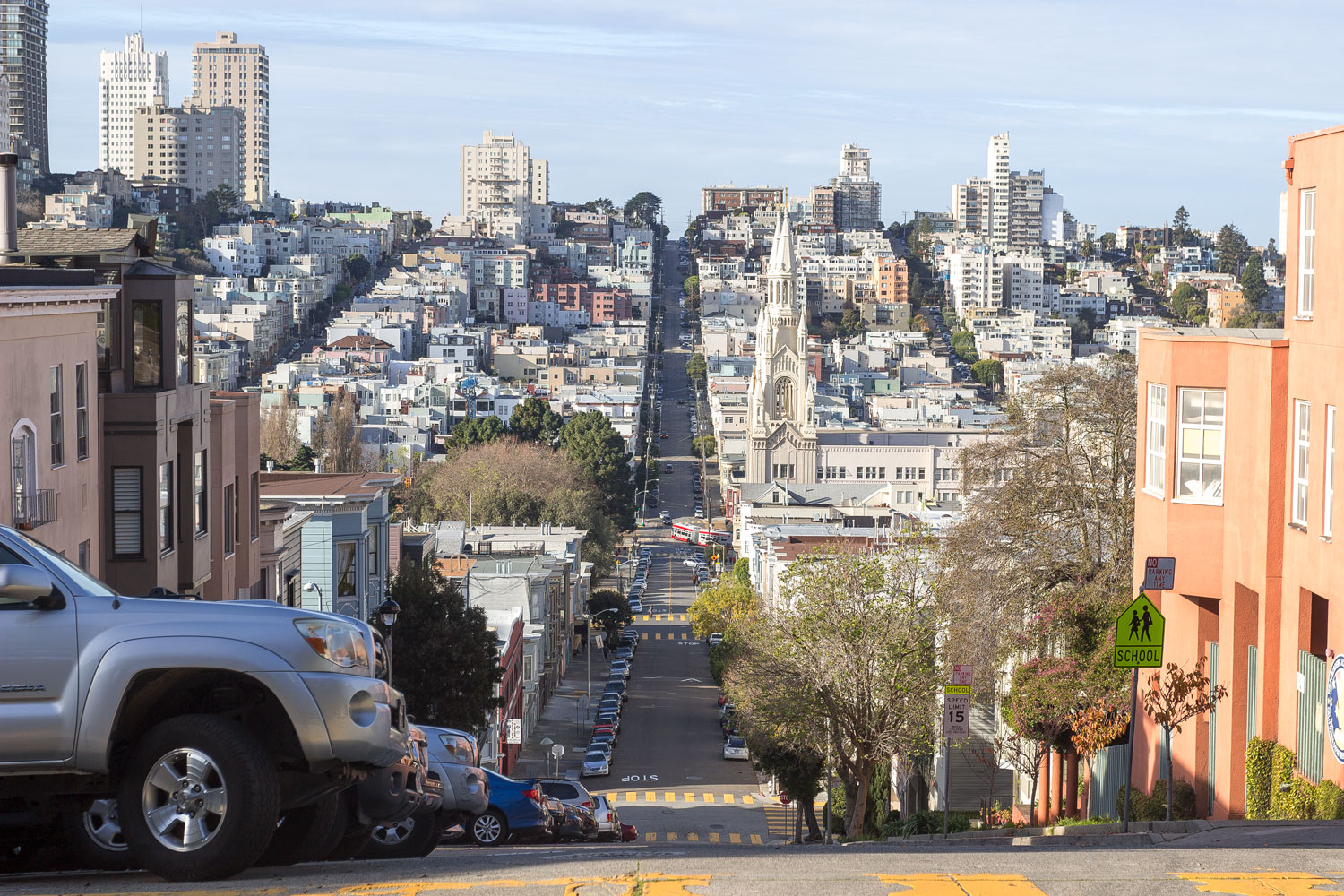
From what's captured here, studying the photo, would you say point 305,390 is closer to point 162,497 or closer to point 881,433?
point 881,433

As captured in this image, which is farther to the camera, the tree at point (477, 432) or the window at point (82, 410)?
the tree at point (477, 432)

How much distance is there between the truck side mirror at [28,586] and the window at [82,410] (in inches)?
504

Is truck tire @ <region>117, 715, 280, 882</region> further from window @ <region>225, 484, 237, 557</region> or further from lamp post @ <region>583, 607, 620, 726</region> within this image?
lamp post @ <region>583, 607, 620, 726</region>

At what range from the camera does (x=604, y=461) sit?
419 feet

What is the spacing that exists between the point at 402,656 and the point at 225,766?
3196cm

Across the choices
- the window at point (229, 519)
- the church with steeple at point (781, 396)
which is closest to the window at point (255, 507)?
the window at point (229, 519)

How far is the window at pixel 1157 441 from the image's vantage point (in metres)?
20.0

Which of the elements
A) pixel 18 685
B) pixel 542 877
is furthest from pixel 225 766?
pixel 542 877

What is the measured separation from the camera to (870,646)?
3173 cm

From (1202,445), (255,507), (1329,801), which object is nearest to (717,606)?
(255,507)

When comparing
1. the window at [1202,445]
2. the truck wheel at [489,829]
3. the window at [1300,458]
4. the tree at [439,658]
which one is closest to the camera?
the truck wheel at [489,829]

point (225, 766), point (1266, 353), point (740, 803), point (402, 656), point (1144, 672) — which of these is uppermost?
point (1266, 353)

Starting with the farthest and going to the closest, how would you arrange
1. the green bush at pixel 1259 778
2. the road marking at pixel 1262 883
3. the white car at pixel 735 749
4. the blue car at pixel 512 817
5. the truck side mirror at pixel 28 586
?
the white car at pixel 735 749 < the green bush at pixel 1259 778 < the blue car at pixel 512 817 < the road marking at pixel 1262 883 < the truck side mirror at pixel 28 586

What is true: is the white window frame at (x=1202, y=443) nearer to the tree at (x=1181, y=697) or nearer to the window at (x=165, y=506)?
the tree at (x=1181, y=697)
